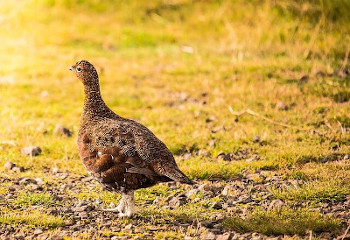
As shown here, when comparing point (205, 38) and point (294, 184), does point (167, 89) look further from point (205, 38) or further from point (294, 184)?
point (294, 184)

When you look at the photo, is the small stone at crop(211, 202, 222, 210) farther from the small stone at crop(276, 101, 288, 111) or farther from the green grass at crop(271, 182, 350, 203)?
the small stone at crop(276, 101, 288, 111)

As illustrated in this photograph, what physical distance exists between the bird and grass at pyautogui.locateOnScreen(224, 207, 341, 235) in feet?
2.30

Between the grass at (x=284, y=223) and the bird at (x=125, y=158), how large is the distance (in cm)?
70

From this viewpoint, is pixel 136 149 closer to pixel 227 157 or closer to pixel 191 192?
pixel 191 192

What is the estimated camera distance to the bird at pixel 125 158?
6770 mm

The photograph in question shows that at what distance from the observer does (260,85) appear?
13.0 m

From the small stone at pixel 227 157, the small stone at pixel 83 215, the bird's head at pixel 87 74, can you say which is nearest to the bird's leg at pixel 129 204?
the small stone at pixel 83 215

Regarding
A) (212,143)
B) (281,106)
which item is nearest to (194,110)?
(281,106)

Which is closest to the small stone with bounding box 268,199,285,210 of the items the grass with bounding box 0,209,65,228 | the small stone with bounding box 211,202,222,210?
the small stone with bounding box 211,202,222,210

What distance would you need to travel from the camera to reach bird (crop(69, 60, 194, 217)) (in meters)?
6.77

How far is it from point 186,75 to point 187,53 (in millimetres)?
2146

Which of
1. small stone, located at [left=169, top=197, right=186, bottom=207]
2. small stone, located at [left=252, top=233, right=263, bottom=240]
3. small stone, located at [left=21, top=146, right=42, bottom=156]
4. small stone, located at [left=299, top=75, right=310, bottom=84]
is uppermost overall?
small stone, located at [left=299, top=75, right=310, bottom=84]

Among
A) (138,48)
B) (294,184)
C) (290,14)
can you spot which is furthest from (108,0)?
(294,184)

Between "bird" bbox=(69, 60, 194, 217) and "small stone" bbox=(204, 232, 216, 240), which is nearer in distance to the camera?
"small stone" bbox=(204, 232, 216, 240)
